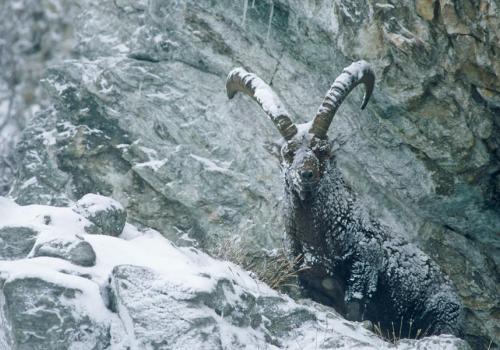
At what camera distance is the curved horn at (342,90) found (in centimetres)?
797

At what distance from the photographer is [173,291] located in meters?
5.31

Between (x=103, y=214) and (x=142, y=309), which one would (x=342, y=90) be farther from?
(x=142, y=309)

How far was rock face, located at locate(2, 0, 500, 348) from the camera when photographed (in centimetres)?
785

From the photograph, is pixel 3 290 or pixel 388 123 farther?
pixel 388 123

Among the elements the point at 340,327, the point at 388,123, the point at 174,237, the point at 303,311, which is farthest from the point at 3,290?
the point at 388,123

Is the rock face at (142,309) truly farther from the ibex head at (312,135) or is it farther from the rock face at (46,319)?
the ibex head at (312,135)

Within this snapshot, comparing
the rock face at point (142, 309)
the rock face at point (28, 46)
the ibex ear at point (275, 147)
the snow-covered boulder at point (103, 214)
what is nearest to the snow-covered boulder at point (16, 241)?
the rock face at point (142, 309)

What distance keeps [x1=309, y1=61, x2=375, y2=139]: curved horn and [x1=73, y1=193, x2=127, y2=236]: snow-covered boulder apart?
2496 mm

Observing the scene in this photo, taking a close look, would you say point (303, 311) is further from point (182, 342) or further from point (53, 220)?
point (53, 220)

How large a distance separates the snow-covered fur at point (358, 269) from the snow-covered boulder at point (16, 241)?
3095 mm

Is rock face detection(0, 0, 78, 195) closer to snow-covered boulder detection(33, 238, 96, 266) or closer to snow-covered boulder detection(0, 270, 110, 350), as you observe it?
snow-covered boulder detection(33, 238, 96, 266)

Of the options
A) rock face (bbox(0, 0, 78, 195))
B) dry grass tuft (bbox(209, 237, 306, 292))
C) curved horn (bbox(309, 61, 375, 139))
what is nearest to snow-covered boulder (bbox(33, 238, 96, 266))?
dry grass tuft (bbox(209, 237, 306, 292))

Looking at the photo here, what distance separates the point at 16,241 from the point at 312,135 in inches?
144

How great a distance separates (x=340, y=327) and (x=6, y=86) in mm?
11008
